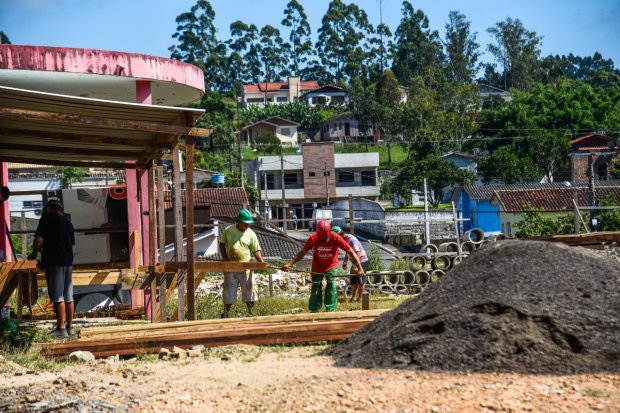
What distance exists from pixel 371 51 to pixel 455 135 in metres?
43.3

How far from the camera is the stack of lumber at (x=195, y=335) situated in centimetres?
936

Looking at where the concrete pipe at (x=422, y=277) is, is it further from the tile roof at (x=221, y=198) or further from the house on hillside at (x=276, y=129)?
the house on hillside at (x=276, y=129)

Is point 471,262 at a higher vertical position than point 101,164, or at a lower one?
lower

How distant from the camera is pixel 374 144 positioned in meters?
88.4

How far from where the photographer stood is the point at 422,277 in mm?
22453

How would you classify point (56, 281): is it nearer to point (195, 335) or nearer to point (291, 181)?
point (195, 335)

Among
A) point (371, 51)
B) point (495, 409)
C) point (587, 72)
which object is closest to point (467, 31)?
point (371, 51)

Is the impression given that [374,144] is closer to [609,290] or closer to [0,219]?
[0,219]

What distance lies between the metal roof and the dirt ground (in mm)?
3281

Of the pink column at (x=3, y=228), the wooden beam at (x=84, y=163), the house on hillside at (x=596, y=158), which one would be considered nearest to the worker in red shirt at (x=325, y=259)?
the wooden beam at (x=84, y=163)

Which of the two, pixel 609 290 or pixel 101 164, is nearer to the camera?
pixel 609 290

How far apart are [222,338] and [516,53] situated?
105595 millimetres

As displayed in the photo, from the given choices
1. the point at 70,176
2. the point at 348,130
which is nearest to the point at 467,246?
the point at 70,176

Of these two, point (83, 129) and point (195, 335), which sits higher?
point (83, 129)
